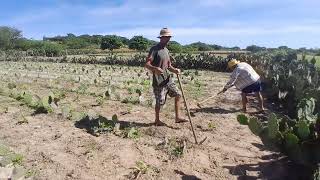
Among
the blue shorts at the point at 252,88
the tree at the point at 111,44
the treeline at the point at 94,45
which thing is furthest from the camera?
the tree at the point at 111,44

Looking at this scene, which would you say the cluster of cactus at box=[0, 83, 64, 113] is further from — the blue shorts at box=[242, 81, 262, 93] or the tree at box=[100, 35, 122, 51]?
the tree at box=[100, 35, 122, 51]

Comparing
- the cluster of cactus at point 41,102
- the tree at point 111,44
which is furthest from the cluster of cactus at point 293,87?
the tree at point 111,44

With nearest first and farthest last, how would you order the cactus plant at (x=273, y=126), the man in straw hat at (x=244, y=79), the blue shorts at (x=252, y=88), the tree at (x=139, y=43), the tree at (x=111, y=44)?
the cactus plant at (x=273, y=126) < the man in straw hat at (x=244, y=79) < the blue shorts at (x=252, y=88) < the tree at (x=139, y=43) < the tree at (x=111, y=44)

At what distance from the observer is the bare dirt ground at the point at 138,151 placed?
5.97m

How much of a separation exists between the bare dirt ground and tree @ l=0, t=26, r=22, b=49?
224 ft

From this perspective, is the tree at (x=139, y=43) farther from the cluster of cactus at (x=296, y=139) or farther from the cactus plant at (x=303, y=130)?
the cactus plant at (x=303, y=130)

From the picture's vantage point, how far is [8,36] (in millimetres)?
76562

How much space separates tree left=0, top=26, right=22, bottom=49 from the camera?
243 feet

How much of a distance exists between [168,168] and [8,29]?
260 feet

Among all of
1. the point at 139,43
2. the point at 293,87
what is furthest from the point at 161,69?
the point at 139,43

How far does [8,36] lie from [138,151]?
2940 inches

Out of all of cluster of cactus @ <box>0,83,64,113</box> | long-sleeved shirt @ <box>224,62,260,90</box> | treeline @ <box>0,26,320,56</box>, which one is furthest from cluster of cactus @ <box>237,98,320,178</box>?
treeline @ <box>0,26,320,56</box>

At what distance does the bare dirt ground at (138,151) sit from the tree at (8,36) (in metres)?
68.3

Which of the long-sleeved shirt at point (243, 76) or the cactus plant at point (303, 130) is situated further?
the long-sleeved shirt at point (243, 76)
